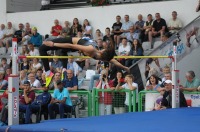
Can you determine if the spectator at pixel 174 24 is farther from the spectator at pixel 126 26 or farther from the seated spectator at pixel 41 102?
the seated spectator at pixel 41 102

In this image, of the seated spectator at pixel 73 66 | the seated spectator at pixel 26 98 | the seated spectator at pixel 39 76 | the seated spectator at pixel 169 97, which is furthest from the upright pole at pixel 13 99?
the seated spectator at pixel 73 66

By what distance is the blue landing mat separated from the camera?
19.1 ft

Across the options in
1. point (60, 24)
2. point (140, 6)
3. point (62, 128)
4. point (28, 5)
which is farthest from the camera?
point (28, 5)

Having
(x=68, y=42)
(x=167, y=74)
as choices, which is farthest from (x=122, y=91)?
(x=68, y=42)

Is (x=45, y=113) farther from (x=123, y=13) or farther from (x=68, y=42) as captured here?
(x=123, y=13)

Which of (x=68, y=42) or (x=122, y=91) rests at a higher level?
(x=68, y=42)

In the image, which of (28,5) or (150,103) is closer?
(150,103)

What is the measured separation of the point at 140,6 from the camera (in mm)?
14961

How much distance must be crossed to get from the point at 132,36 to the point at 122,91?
4300 mm

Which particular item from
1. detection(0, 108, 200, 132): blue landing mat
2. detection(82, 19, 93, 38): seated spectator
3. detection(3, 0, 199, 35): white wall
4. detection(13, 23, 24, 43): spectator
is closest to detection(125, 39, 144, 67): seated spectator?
detection(3, 0, 199, 35): white wall

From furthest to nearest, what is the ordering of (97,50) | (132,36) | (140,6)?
(140,6)
(132,36)
(97,50)

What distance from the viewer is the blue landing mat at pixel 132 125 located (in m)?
5.84

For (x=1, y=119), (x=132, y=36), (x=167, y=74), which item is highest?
(x=132, y=36)

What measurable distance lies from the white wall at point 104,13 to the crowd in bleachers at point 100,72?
52 cm
